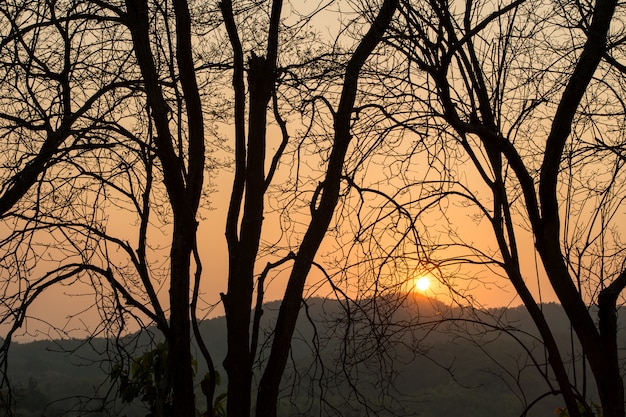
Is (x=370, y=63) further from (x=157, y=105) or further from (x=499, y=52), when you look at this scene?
(x=157, y=105)

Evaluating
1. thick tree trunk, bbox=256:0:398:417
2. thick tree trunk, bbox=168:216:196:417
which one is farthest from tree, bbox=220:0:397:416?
thick tree trunk, bbox=168:216:196:417

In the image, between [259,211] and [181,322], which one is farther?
[259,211]

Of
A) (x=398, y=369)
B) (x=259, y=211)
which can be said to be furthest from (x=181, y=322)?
(x=398, y=369)

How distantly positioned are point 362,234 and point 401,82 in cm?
116

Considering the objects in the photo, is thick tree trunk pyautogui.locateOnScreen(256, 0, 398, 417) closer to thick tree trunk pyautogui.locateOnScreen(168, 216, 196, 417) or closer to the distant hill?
the distant hill

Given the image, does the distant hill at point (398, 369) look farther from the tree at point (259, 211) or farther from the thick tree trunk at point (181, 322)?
the thick tree trunk at point (181, 322)

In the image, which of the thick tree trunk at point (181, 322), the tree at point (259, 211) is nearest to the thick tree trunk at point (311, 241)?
the tree at point (259, 211)

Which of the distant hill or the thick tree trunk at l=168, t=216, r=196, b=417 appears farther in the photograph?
the distant hill

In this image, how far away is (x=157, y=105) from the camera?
505 cm

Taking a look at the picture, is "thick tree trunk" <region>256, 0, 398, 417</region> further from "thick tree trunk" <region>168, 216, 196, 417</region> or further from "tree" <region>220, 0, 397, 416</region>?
"thick tree trunk" <region>168, 216, 196, 417</region>

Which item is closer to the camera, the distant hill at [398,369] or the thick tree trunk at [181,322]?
the thick tree trunk at [181,322]

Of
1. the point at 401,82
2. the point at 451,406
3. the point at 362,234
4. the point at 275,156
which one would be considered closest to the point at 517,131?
the point at 401,82

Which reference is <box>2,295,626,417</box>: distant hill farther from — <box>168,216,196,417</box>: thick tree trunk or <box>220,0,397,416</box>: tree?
<box>168,216,196,417</box>: thick tree trunk

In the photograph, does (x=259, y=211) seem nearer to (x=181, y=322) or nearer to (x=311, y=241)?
(x=311, y=241)
